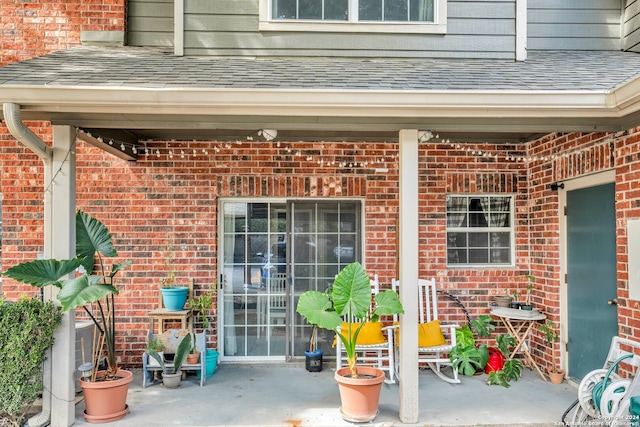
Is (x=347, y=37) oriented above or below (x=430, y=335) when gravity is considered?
above

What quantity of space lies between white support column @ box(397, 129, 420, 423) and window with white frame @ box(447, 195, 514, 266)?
2.04 metres

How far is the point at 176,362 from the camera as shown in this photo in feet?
16.1

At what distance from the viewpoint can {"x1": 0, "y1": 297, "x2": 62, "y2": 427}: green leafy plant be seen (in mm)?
3689

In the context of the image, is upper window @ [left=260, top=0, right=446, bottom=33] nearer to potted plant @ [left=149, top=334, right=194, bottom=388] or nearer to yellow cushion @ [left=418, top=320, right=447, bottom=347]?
yellow cushion @ [left=418, top=320, right=447, bottom=347]

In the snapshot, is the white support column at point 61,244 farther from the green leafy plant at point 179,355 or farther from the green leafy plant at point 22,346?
the green leafy plant at point 179,355

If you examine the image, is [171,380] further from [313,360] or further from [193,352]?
[313,360]

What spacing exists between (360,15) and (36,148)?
10.7 ft

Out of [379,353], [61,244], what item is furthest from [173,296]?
[379,353]

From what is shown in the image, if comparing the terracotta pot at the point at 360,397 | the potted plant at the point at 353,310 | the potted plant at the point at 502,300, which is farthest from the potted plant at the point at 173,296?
the potted plant at the point at 502,300

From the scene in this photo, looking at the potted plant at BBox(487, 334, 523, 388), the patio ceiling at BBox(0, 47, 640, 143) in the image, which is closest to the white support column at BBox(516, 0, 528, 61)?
the patio ceiling at BBox(0, 47, 640, 143)

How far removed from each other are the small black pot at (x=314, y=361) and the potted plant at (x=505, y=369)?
5.84 ft

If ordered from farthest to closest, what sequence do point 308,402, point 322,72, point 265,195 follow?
point 265,195
point 308,402
point 322,72

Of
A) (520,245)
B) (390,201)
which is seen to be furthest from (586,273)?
(390,201)

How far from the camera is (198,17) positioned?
5086mm
